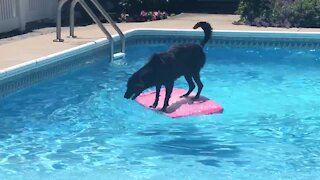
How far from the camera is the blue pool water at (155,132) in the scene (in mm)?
5734

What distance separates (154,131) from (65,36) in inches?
198

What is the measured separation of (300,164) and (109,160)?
1683 millimetres

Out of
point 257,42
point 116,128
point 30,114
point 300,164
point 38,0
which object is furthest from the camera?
point 38,0

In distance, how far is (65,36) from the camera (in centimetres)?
1152

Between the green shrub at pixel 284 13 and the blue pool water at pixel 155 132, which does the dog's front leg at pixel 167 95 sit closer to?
the blue pool water at pixel 155 132

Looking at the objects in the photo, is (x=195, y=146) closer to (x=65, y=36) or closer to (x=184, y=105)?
(x=184, y=105)

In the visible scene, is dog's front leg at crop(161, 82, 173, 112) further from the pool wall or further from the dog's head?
the pool wall

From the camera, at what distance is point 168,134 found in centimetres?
682

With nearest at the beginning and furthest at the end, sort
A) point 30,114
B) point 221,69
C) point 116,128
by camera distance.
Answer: point 116,128
point 30,114
point 221,69

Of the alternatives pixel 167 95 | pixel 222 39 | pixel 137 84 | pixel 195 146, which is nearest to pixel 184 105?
pixel 167 95

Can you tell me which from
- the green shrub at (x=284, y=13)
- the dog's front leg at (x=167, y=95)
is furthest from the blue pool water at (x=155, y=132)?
the green shrub at (x=284, y=13)

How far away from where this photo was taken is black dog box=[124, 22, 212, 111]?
6820mm

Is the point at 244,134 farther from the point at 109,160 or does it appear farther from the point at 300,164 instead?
the point at 109,160

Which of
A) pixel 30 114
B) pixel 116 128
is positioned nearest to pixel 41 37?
pixel 30 114
